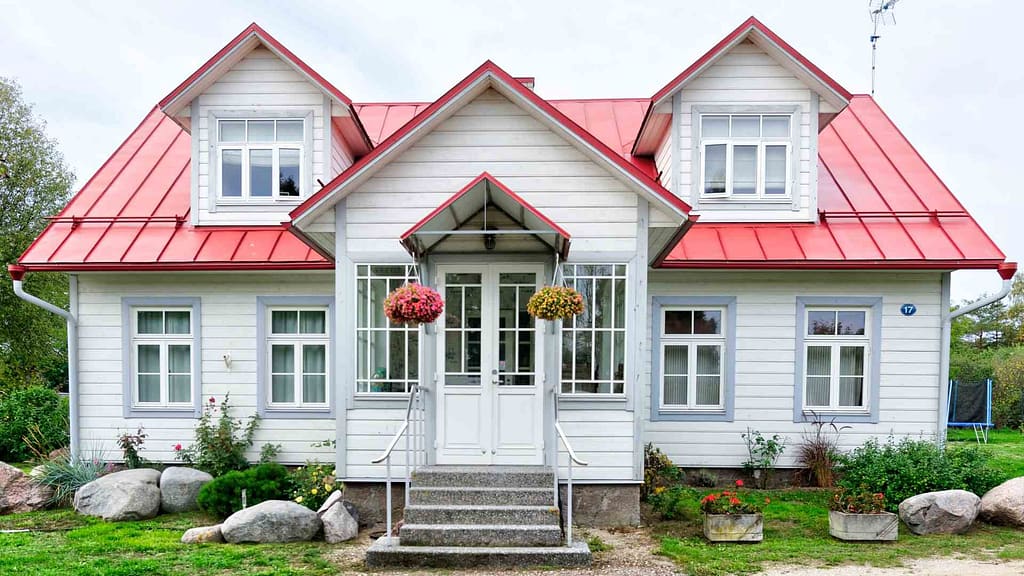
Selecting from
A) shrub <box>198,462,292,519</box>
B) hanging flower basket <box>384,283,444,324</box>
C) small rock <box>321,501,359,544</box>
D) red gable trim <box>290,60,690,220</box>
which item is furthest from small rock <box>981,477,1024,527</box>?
shrub <box>198,462,292,519</box>

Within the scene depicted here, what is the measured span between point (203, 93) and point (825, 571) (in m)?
10.1

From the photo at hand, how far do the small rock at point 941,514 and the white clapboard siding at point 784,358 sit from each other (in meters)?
2.07

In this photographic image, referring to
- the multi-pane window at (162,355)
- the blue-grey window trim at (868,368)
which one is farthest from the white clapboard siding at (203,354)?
the blue-grey window trim at (868,368)

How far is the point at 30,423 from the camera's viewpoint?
12.1 meters

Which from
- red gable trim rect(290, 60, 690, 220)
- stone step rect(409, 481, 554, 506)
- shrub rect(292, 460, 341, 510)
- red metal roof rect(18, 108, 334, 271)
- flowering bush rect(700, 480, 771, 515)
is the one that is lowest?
shrub rect(292, 460, 341, 510)

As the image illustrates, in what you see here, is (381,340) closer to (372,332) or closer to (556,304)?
(372,332)

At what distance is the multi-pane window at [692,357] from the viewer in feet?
31.7

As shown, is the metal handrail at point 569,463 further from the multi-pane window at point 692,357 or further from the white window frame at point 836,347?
the white window frame at point 836,347

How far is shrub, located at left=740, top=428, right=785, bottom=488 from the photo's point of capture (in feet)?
30.7

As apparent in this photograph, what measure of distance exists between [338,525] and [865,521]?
5612 millimetres

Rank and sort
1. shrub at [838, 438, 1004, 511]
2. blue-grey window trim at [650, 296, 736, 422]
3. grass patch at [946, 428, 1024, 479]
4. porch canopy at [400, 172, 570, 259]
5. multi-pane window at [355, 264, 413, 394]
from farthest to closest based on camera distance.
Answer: grass patch at [946, 428, 1024, 479] → blue-grey window trim at [650, 296, 736, 422] → shrub at [838, 438, 1004, 511] → multi-pane window at [355, 264, 413, 394] → porch canopy at [400, 172, 570, 259]

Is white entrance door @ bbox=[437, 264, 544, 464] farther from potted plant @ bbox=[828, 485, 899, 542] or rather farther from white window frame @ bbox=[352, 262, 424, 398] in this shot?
potted plant @ bbox=[828, 485, 899, 542]

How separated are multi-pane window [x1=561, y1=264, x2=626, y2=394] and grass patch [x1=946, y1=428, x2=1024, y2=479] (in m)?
5.38

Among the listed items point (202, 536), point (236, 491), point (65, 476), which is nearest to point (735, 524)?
point (202, 536)
